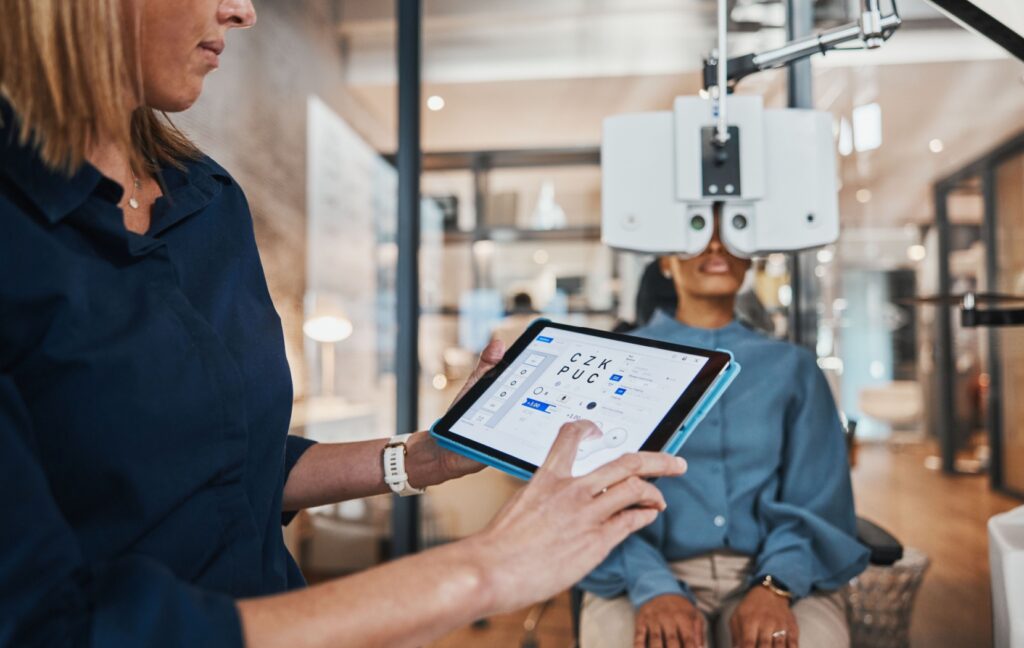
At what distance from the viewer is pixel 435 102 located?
2914 millimetres

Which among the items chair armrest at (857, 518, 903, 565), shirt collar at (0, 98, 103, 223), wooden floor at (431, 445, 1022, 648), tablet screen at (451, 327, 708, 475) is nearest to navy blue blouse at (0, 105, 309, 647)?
shirt collar at (0, 98, 103, 223)

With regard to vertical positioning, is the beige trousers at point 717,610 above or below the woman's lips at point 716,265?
below

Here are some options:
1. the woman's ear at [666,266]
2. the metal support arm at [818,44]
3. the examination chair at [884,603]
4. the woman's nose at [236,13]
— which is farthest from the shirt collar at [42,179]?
the examination chair at [884,603]

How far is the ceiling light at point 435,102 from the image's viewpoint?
2.90 metres

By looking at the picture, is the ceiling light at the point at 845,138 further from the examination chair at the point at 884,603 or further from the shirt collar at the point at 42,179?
the shirt collar at the point at 42,179

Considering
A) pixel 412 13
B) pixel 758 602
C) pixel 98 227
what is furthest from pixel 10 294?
pixel 412 13

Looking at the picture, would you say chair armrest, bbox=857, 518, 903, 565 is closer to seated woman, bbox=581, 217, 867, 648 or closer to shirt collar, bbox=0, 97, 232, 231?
seated woman, bbox=581, 217, 867, 648

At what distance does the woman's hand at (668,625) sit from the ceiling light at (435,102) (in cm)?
216

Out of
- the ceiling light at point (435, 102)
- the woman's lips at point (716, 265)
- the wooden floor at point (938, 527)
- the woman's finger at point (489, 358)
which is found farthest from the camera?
the ceiling light at point (435, 102)

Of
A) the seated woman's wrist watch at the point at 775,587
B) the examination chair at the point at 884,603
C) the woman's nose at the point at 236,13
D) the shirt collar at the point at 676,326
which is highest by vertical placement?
the woman's nose at the point at 236,13

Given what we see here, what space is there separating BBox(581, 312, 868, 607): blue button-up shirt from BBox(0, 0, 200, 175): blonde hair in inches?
38.9

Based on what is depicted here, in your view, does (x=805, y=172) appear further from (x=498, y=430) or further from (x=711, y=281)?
(x=498, y=430)

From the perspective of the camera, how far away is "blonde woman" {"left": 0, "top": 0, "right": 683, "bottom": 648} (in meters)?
0.49

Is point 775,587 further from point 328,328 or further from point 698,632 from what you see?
point 328,328
